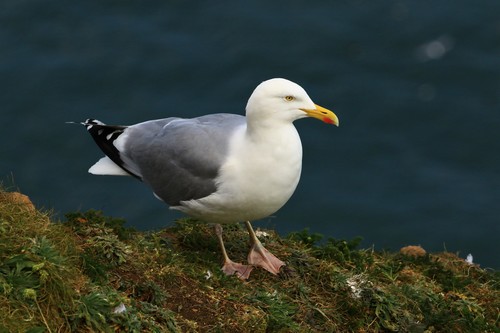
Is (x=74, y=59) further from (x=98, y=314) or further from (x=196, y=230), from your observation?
(x=98, y=314)

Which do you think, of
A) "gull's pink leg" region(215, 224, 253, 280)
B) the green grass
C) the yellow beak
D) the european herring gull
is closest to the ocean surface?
the green grass

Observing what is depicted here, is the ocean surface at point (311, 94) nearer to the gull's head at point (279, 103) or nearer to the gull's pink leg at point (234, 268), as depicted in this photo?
the gull's pink leg at point (234, 268)

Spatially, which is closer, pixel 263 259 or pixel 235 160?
pixel 235 160

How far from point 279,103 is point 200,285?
1.56m

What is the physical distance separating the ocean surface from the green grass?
7200mm

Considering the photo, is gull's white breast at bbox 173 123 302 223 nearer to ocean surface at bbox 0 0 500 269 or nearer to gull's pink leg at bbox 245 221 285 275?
gull's pink leg at bbox 245 221 285 275

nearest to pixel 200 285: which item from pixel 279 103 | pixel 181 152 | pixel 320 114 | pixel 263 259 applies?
pixel 263 259

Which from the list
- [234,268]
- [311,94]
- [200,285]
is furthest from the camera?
[311,94]

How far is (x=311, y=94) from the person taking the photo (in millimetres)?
17484

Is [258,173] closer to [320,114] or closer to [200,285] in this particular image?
[320,114]

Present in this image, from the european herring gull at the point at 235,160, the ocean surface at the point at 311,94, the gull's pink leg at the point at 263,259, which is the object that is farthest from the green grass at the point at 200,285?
the ocean surface at the point at 311,94

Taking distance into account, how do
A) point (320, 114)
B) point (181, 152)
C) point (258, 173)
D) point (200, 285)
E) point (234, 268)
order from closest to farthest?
point (200, 285) < point (258, 173) < point (320, 114) < point (234, 268) < point (181, 152)

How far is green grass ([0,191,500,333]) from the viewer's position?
19.0 feet

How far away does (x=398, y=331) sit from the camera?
6988 millimetres
